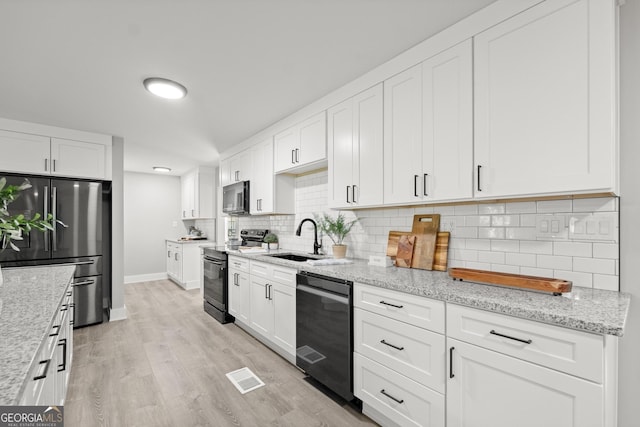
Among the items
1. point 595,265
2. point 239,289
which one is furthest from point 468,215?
point 239,289

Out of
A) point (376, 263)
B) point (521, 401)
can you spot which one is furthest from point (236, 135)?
point (521, 401)

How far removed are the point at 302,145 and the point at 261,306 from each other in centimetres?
170

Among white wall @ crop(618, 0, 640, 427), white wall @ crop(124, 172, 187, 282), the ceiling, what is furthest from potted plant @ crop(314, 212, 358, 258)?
white wall @ crop(124, 172, 187, 282)

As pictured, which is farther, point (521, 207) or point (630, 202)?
point (521, 207)

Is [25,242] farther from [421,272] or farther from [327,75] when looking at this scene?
[421,272]

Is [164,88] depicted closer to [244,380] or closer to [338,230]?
[338,230]

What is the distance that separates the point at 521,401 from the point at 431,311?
48cm

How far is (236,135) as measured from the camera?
3.92 metres

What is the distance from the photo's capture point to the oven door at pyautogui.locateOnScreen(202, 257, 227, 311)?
3750 millimetres

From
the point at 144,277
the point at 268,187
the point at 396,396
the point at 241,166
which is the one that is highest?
the point at 241,166

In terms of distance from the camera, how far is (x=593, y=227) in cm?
152

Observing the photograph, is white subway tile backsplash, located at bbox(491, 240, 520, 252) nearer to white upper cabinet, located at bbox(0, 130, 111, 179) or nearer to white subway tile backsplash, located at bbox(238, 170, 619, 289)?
white subway tile backsplash, located at bbox(238, 170, 619, 289)

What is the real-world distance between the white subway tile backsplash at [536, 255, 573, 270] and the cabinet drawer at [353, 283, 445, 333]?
70 cm

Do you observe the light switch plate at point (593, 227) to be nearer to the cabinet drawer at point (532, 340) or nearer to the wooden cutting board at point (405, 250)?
the cabinet drawer at point (532, 340)
